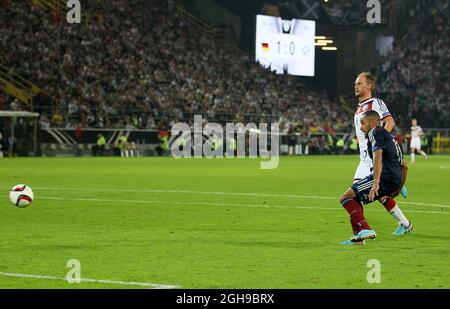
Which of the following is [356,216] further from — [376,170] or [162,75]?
[162,75]

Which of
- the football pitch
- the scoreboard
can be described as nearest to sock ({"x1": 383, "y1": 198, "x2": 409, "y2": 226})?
the football pitch

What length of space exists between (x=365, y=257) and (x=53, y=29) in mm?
44999

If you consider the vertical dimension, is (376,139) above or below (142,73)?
below

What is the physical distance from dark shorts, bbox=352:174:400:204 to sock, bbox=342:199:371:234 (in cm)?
13

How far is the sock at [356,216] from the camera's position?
12047 millimetres

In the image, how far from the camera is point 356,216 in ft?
39.9

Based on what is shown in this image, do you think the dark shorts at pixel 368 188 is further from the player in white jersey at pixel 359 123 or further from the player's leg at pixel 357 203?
the player in white jersey at pixel 359 123

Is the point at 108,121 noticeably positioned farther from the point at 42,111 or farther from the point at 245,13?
the point at 245,13

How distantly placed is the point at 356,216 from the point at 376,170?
2.17ft

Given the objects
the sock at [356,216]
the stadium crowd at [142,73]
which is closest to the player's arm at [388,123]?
the sock at [356,216]

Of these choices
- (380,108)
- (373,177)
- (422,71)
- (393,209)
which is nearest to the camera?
(373,177)

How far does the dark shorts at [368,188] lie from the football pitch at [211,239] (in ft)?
2.14

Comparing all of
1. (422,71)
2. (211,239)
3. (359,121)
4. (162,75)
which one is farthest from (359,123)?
(422,71)

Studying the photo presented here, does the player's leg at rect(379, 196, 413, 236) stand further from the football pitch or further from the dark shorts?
the dark shorts
